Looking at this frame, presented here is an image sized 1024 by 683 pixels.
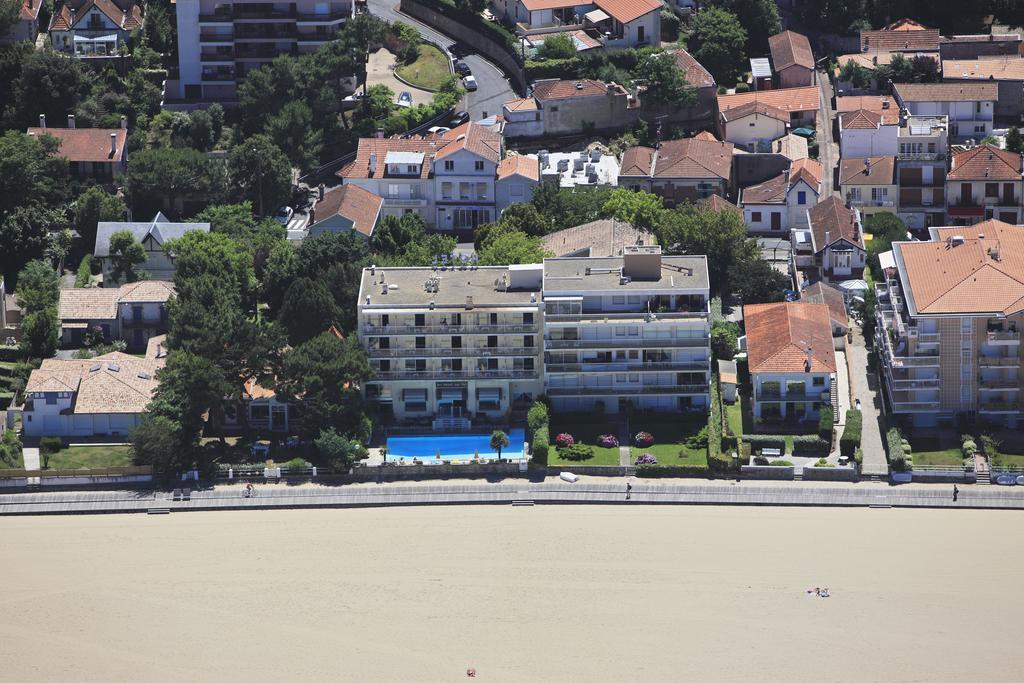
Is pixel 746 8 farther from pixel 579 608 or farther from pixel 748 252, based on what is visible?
pixel 579 608

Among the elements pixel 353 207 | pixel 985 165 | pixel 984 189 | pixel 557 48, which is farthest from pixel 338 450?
pixel 985 165

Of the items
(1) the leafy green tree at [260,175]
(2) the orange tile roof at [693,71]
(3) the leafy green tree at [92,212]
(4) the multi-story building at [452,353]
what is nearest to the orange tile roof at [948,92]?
(2) the orange tile roof at [693,71]

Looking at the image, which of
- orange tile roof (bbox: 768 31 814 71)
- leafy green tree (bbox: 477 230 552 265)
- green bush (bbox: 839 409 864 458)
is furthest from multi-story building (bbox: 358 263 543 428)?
orange tile roof (bbox: 768 31 814 71)

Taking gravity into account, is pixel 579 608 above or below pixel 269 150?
below

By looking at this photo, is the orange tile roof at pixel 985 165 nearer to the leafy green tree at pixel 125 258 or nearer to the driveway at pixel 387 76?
the driveway at pixel 387 76

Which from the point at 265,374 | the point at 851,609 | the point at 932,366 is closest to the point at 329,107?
the point at 265,374

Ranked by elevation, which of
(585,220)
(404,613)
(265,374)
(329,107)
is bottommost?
(404,613)
